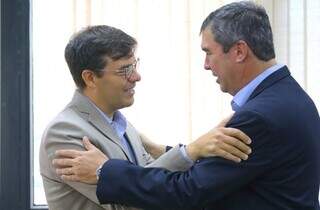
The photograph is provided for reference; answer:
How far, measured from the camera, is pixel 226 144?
1.30 meters

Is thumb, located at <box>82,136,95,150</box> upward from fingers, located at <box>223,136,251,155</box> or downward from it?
downward

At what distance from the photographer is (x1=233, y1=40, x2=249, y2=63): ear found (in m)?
1.40

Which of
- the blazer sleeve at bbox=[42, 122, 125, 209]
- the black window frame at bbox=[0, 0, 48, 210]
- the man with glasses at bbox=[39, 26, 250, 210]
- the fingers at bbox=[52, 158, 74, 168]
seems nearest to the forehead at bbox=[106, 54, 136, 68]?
the man with glasses at bbox=[39, 26, 250, 210]

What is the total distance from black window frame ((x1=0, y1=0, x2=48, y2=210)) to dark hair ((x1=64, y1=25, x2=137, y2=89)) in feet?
3.18

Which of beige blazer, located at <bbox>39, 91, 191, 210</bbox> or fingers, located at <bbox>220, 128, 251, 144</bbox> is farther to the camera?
beige blazer, located at <bbox>39, 91, 191, 210</bbox>

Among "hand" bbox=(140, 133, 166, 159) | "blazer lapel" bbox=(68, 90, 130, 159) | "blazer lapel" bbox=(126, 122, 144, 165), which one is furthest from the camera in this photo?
"hand" bbox=(140, 133, 166, 159)

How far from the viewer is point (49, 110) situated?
2.55 meters

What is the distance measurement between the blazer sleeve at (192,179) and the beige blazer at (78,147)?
8cm

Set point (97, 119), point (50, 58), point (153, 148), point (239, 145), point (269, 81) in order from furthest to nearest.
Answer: point (50, 58)
point (153, 148)
point (97, 119)
point (269, 81)
point (239, 145)

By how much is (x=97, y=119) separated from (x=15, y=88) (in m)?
1.08

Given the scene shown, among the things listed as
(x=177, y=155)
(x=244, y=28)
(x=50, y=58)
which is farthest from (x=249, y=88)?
(x=50, y=58)

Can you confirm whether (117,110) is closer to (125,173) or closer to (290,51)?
(125,173)

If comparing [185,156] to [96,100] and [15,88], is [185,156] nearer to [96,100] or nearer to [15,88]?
[96,100]

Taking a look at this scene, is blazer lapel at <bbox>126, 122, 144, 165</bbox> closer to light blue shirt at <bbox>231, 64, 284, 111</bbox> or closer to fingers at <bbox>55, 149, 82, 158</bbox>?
fingers at <bbox>55, 149, 82, 158</bbox>
